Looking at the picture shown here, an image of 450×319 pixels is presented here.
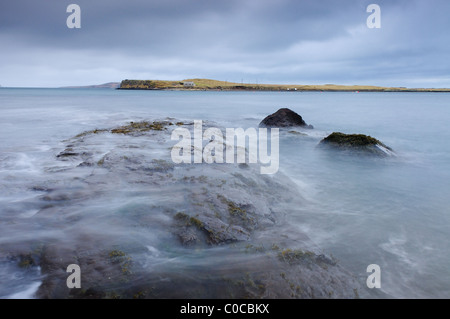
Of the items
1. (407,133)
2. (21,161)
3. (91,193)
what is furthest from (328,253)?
(407,133)

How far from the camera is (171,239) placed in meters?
4.82

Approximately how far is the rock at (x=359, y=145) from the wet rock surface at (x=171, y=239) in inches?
218

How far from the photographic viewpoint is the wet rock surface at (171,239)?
Result: 370cm

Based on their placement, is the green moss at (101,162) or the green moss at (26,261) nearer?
the green moss at (26,261)

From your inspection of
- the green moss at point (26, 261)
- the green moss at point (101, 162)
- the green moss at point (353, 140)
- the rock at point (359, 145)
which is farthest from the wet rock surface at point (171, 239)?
the green moss at point (353, 140)

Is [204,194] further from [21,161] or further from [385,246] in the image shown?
[21,161]

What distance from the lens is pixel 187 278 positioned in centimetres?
384

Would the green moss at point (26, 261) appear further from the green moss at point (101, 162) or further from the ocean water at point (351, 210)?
the green moss at point (101, 162)

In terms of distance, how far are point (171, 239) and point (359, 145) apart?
391 inches

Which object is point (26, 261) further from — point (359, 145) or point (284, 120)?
point (284, 120)

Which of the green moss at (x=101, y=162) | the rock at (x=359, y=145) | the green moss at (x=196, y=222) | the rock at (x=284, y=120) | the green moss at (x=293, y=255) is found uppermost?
the rock at (x=284, y=120)

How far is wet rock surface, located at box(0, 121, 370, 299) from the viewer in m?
3.70

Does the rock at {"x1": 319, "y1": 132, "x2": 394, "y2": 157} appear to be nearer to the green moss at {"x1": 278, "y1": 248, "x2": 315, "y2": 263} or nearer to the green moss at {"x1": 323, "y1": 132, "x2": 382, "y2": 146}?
the green moss at {"x1": 323, "y1": 132, "x2": 382, "y2": 146}

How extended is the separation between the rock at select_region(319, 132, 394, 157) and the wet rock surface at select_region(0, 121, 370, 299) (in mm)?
5529
